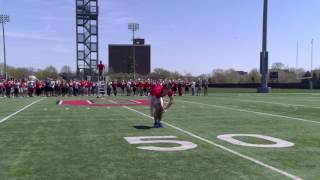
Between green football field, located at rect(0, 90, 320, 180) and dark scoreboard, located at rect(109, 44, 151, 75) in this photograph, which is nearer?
green football field, located at rect(0, 90, 320, 180)

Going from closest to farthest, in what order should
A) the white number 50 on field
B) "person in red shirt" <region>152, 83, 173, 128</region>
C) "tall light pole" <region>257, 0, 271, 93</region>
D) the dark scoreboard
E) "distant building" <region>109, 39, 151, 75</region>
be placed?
the white number 50 on field < "person in red shirt" <region>152, 83, 173, 128</region> < "tall light pole" <region>257, 0, 271, 93</region> < "distant building" <region>109, 39, 151, 75</region> < the dark scoreboard

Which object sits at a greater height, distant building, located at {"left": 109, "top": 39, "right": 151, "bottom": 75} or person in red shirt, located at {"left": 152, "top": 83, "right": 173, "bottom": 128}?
distant building, located at {"left": 109, "top": 39, "right": 151, "bottom": 75}

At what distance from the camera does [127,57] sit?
14238 cm

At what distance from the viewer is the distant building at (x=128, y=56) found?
14050 centimetres

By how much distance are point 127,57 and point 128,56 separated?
0.39m

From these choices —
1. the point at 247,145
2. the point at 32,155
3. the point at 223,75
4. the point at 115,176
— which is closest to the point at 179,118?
the point at 247,145

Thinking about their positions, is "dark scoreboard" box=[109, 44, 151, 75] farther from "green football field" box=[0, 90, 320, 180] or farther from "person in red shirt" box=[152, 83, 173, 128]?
"green football field" box=[0, 90, 320, 180]

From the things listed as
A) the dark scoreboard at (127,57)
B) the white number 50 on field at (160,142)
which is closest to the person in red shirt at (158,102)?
the white number 50 on field at (160,142)

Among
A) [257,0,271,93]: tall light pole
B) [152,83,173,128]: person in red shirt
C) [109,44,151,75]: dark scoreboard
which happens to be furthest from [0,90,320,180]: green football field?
[109,44,151,75]: dark scoreboard

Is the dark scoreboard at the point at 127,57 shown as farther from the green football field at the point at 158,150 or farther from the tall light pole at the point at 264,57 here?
the green football field at the point at 158,150

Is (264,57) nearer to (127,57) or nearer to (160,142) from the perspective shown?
(160,142)

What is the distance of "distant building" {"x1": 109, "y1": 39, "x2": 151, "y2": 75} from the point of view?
5531 inches

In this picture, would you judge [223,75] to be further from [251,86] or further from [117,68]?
[251,86]

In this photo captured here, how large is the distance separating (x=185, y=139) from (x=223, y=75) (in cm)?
13218
